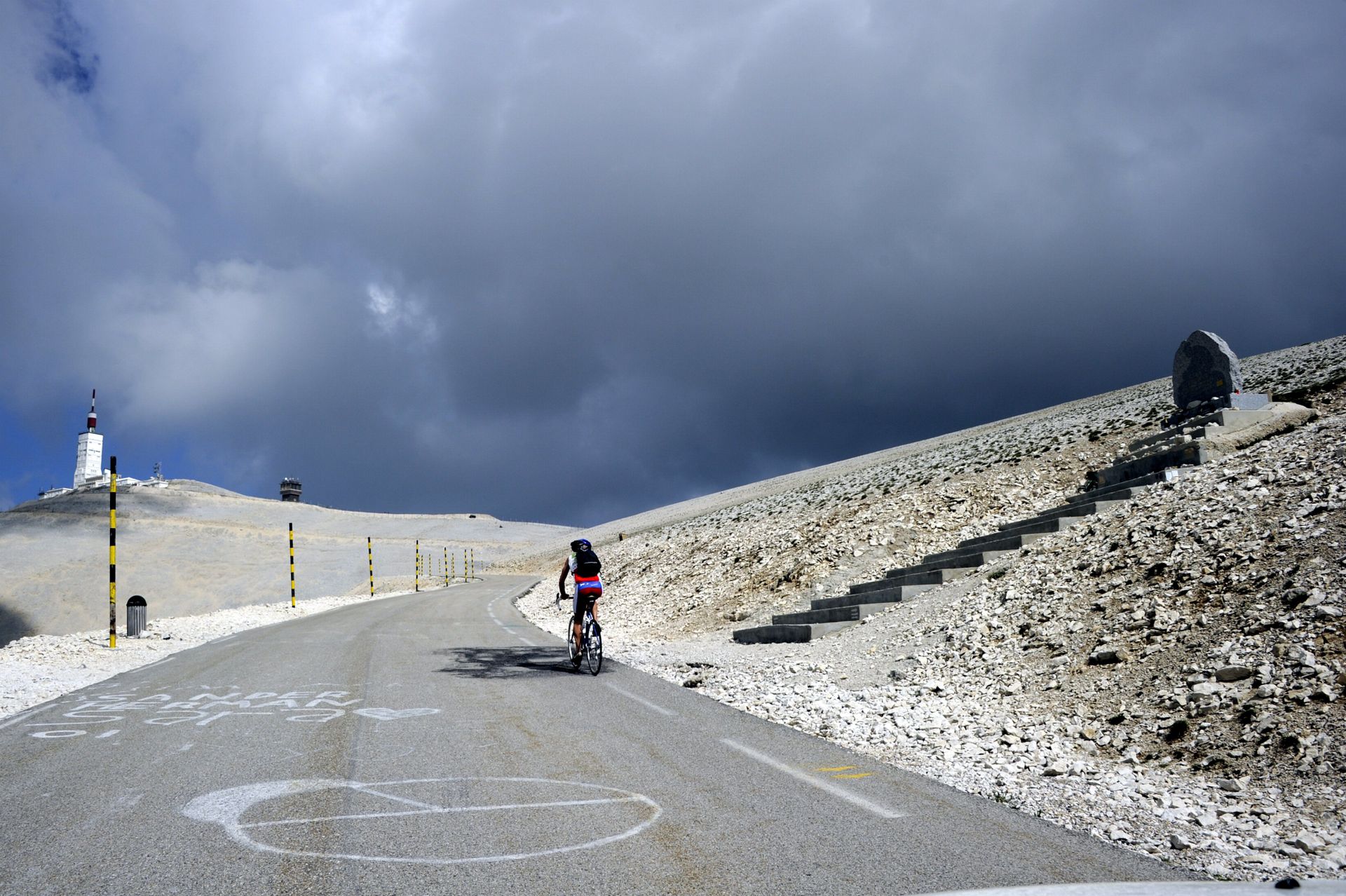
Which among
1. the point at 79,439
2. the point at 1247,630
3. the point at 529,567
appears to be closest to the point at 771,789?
the point at 1247,630

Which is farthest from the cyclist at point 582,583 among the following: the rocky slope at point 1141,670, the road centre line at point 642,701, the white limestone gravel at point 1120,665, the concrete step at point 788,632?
the concrete step at point 788,632

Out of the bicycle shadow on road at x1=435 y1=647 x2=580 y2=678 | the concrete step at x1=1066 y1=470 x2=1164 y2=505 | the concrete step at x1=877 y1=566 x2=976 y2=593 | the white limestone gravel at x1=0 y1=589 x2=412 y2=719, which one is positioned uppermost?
the concrete step at x1=1066 y1=470 x2=1164 y2=505

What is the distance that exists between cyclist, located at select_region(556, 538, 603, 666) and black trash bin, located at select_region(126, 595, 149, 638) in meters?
12.8

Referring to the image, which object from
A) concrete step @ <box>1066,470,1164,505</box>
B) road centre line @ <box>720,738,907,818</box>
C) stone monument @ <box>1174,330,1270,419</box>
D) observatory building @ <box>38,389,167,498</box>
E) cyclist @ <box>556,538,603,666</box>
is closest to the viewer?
road centre line @ <box>720,738,907,818</box>

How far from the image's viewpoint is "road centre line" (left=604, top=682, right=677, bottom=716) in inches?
357

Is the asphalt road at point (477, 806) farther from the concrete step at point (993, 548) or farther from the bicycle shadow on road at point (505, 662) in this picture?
the concrete step at point (993, 548)

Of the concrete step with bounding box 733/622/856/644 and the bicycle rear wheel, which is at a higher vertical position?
the bicycle rear wheel

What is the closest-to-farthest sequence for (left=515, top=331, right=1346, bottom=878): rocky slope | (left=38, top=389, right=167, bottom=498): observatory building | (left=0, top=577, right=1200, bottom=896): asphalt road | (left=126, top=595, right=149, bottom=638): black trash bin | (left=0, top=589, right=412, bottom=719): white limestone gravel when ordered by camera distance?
(left=0, top=577, right=1200, bottom=896): asphalt road < (left=515, top=331, right=1346, bottom=878): rocky slope < (left=0, top=589, right=412, bottom=719): white limestone gravel < (left=126, top=595, right=149, bottom=638): black trash bin < (left=38, top=389, right=167, bottom=498): observatory building

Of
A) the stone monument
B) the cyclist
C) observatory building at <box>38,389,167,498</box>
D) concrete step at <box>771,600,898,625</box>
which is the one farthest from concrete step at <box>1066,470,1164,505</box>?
observatory building at <box>38,389,167,498</box>

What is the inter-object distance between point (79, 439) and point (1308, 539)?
196045 millimetres

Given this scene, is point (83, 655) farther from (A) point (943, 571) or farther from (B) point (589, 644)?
(A) point (943, 571)

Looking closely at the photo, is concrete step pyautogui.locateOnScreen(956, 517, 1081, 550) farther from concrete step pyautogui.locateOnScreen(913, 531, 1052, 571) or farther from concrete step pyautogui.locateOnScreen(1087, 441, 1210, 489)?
concrete step pyautogui.locateOnScreen(1087, 441, 1210, 489)

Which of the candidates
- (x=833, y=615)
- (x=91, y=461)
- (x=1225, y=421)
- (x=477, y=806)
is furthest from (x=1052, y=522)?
(x=91, y=461)

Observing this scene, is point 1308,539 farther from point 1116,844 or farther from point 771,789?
point 771,789
